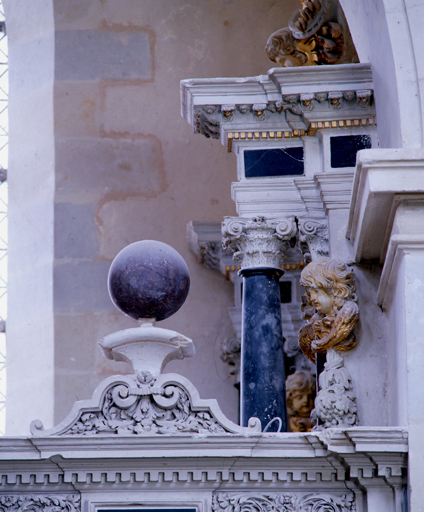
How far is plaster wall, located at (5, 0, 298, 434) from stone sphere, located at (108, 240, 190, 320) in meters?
5.74

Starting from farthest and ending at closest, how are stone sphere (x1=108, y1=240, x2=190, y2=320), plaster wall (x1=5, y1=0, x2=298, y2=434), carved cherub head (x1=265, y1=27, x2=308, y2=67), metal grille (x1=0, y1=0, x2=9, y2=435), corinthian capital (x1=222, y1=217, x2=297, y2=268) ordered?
metal grille (x1=0, y1=0, x2=9, y2=435) → plaster wall (x1=5, y1=0, x2=298, y2=434) → carved cherub head (x1=265, y1=27, x2=308, y2=67) → corinthian capital (x1=222, y1=217, x2=297, y2=268) → stone sphere (x1=108, y1=240, x2=190, y2=320)

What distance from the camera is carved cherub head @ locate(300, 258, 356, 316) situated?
734 cm

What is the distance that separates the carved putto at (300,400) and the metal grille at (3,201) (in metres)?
3.46

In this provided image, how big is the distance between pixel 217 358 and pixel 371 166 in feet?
20.0

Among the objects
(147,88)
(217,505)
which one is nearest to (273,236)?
(217,505)

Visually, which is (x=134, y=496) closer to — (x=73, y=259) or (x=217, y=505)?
(x=217, y=505)

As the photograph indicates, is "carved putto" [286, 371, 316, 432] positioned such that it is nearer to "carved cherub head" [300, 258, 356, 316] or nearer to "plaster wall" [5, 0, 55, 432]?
"plaster wall" [5, 0, 55, 432]

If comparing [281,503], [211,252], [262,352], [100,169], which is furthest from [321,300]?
[100,169]

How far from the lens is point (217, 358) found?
11.8 m

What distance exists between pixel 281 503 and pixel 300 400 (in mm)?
4334

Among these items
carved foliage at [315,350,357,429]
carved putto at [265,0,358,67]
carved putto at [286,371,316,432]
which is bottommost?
carved foliage at [315,350,357,429]

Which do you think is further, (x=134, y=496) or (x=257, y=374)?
(x=257, y=374)

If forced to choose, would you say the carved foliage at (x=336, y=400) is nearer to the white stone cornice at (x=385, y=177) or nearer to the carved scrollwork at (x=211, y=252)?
the white stone cornice at (x=385, y=177)

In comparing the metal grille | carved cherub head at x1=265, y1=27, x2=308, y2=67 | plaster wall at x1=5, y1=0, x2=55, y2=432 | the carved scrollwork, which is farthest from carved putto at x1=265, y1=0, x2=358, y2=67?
the metal grille
